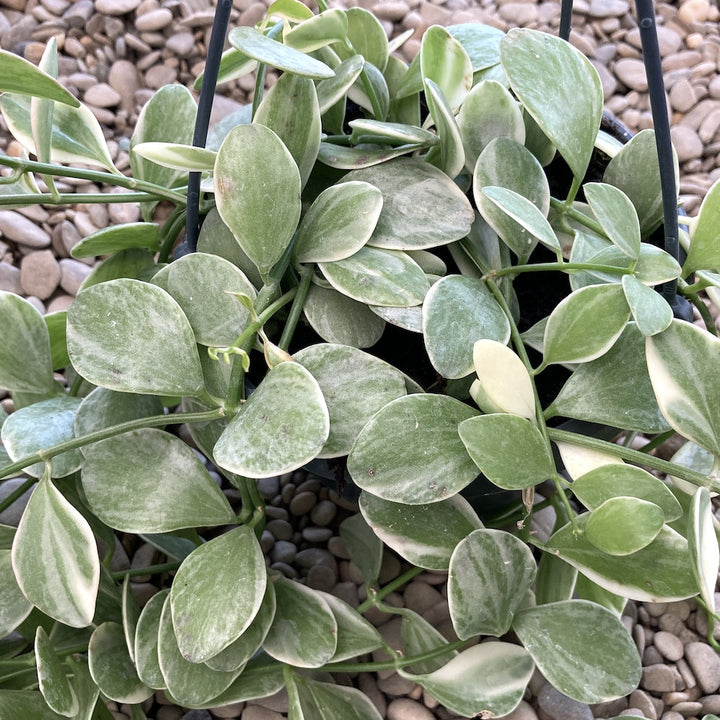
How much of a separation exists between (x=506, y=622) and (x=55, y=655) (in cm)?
33

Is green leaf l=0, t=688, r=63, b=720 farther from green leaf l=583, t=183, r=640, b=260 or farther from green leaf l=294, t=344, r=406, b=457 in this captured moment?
green leaf l=583, t=183, r=640, b=260

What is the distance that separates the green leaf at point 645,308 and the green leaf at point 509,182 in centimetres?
10

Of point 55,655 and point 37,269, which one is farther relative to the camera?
point 37,269

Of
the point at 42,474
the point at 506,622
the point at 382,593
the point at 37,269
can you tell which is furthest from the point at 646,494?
the point at 37,269

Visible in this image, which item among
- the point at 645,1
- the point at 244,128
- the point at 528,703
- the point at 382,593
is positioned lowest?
the point at 528,703

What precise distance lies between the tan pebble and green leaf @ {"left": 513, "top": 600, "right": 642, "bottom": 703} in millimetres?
910

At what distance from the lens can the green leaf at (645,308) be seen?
19.8 inches

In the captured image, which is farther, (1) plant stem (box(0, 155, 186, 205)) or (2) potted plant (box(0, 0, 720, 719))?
(1) plant stem (box(0, 155, 186, 205))

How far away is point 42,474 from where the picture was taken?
0.59 m

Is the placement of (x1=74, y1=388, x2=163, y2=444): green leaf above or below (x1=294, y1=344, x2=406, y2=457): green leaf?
→ below

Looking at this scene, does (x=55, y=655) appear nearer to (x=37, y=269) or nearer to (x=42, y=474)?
(x=42, y=474)

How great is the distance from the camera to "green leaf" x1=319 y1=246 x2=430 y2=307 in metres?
0.56

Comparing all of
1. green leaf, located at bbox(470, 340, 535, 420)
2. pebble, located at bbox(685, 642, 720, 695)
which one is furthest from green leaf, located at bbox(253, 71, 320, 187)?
pebble, located at bbox(685, 642, 720, 695)

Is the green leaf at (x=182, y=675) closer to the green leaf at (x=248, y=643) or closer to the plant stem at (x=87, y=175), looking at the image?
the green leaf at (x=248, y=643)
